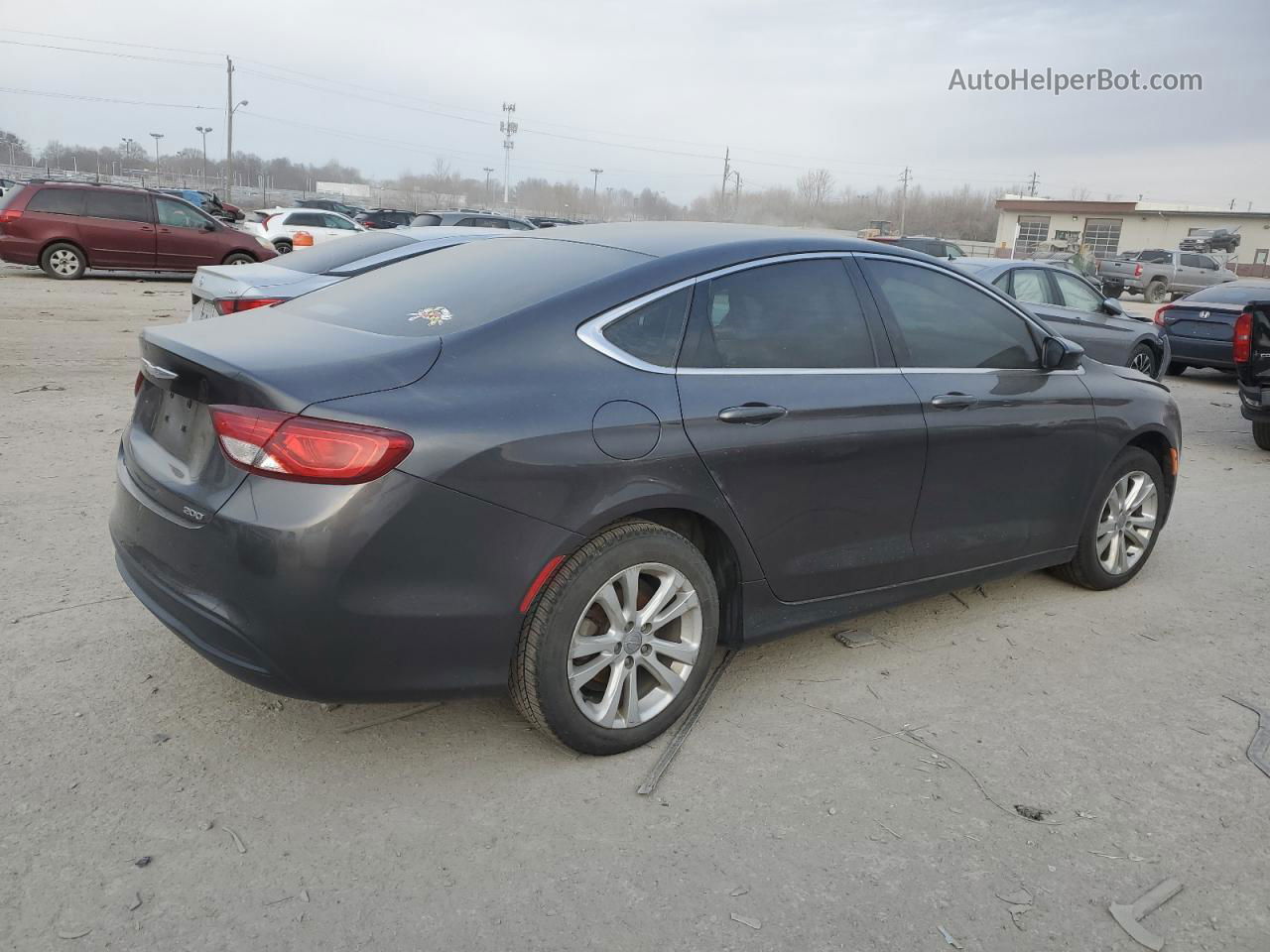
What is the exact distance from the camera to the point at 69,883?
251 cm

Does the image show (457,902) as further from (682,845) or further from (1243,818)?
(1243,818)

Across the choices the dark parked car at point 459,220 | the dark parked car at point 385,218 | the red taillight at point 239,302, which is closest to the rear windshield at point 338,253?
the red taillight at point 239,302

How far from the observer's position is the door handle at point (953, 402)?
3.99 meters

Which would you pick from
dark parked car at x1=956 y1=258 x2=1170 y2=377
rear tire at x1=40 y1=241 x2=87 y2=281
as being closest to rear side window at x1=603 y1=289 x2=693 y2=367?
dark parked car at x1=956 y1=258 x2=1170 y2=377

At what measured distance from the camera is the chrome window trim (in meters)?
3.20

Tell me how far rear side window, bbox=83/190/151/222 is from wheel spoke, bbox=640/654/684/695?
18.0 metres

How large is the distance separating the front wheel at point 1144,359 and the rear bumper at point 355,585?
11.0m

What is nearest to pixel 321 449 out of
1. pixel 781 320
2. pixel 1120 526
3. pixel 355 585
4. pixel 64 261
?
pixel 355 585

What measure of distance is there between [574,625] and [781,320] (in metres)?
1.36

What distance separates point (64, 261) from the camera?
1791cm

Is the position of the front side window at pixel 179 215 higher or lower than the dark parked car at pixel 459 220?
lower

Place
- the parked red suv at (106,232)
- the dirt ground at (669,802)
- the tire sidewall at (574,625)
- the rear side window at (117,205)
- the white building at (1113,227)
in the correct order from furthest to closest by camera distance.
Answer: the white building at (1113,227) → the rear side window at (117,205) → the parked red suv at (106,232) → the tire sidewall at (574,625) → the dirt ground at (669,802)

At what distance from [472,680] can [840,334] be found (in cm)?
186

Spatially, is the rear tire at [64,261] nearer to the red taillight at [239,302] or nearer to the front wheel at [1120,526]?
the red taillight at [239,302]
